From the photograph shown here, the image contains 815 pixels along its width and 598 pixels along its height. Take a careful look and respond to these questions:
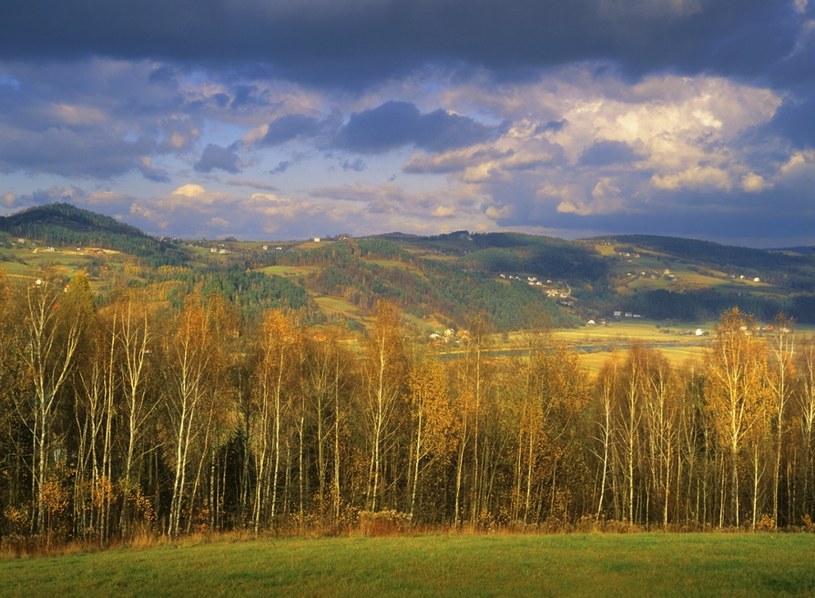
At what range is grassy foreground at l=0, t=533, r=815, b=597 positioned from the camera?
18844 mm

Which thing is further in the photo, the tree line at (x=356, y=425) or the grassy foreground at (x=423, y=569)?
the tree line at (x=356, y=425)

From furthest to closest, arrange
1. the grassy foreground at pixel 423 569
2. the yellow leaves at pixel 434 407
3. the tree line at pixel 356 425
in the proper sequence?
the yellow leaves at pixel 434 407 → the tree line at pixel 356 425 → the grassy foreground at pixel 423 569

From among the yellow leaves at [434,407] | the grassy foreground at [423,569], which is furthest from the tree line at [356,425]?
the grassy foreground at [423,569]

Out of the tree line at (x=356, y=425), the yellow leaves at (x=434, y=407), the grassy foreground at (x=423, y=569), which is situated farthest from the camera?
the yellow leaves at (x=434, y=407)

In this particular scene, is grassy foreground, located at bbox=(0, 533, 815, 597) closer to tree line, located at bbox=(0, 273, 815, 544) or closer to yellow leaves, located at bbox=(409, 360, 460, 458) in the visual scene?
tree line, located at bbox=(0, 273, 815, 544)

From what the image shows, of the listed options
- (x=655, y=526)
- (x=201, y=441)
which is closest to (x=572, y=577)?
(x=655, y=526)

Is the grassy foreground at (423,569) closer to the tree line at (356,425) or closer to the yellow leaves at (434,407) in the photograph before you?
the tree line at (356,425)

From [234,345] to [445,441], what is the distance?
2066cm

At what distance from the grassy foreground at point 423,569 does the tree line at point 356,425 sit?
11.7 metres

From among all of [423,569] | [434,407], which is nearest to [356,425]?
[434,407]

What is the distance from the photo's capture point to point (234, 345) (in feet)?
183

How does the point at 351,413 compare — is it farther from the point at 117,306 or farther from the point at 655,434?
the point at 655,434

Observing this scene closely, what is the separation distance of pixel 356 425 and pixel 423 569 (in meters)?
30.6

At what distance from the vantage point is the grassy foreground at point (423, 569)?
18844 mm
